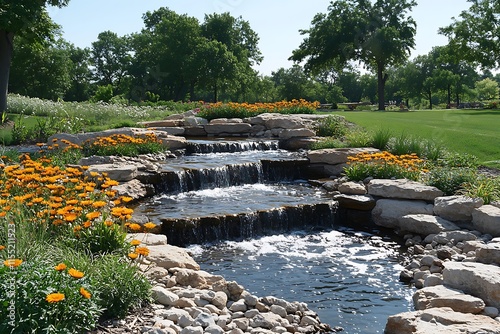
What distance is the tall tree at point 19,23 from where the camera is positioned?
1627 centimetres

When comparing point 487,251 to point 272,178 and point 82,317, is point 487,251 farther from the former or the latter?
point 272,178

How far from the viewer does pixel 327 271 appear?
6.90 m

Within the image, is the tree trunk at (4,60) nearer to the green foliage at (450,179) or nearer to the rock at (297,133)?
the rock at (297,133)

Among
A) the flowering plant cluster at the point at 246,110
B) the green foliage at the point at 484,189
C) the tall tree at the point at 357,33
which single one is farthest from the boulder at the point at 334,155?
the tall tree at the point at 357,33

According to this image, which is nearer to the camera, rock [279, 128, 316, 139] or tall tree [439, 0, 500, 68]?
rock [279, 128, 316, 139]

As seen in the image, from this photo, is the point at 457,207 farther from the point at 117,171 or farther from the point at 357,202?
the point at 117,171

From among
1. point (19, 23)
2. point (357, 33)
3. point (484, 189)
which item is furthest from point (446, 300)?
point (357, 33)

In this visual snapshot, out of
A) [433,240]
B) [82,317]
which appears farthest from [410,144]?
[82,317]

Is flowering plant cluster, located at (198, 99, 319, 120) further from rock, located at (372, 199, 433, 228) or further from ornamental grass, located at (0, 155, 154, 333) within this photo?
ornamental grass, located at (0, 155, 154, 333)

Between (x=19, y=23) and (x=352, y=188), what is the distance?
1294 centimetres

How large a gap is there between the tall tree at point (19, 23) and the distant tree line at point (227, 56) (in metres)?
0.06

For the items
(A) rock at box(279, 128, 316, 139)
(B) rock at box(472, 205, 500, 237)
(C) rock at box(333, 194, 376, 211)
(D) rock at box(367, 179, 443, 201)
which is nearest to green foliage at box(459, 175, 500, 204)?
(B) rock at box(472, 205, 500, 237)

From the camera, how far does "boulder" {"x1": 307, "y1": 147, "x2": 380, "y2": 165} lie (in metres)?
12.4

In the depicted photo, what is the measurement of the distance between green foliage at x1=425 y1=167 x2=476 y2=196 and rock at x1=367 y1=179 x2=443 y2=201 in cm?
31
